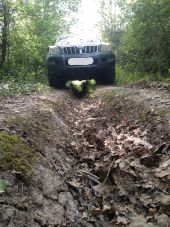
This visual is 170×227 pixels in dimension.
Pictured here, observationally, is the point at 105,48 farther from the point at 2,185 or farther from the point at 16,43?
the point at 2,185

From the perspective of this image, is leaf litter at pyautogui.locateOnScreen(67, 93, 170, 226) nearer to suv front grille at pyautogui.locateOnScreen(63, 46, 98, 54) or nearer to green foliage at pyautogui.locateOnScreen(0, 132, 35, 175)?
green foliage at pyautogui.locateOnScreen(0, 132, 35, 175)

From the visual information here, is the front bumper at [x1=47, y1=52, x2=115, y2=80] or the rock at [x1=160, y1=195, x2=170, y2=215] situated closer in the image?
the rock at [x1=160, y1=195, x2=170, y2=215]

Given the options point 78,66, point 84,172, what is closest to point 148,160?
point 84,172

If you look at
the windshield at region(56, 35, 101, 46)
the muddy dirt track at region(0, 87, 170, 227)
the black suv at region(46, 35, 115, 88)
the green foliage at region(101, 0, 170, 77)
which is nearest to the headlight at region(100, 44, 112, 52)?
the black suv at region(46, 35, 115, 88)

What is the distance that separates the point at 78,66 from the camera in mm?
7781

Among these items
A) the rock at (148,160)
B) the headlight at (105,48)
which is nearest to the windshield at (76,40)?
the headlight at (105,48)

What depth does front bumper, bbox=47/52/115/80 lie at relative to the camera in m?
7.79

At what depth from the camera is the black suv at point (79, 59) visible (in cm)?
777

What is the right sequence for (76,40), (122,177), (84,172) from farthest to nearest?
(76,40), (84,172), (122,177)

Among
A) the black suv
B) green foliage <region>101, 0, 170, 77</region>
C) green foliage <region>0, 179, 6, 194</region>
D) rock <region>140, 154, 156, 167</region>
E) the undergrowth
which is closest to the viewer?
green foliage <region>0, 179, 6, 194</region>

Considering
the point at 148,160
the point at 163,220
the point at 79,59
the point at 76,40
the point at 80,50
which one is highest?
the point at 76,40

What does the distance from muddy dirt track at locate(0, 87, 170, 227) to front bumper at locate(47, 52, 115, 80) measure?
374 cm

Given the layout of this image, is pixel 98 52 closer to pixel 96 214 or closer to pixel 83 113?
pixel 83 113

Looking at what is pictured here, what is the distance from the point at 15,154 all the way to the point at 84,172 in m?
0.69
